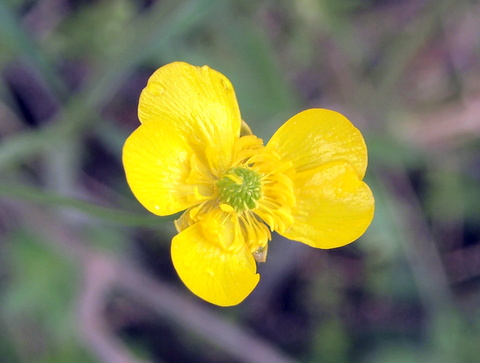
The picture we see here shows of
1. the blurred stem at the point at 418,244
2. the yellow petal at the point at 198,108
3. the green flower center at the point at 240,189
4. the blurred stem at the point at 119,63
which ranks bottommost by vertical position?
the green flower center at the point at 240,189

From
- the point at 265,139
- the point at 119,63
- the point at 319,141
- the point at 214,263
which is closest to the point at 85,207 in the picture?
the point at 214,263

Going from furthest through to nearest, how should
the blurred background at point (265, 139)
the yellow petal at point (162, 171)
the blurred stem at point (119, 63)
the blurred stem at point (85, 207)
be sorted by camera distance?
1. the blurred background at point (265, 139)
2. the blurred stem at point (119, 63)
3. the blurred stem at point (85, 207)
4. the yellow petal at point (162, 171)

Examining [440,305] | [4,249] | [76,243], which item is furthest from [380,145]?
[4,249]

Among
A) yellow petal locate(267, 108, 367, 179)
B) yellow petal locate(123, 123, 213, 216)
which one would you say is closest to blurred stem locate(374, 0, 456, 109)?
yellow petal locate(267, 108, 367, 179)

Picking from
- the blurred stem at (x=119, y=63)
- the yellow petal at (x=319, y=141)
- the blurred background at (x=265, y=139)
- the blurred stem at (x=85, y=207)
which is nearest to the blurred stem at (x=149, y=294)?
the blurred background at (x=265, y=139)

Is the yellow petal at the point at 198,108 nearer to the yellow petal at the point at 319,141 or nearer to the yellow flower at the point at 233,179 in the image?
the yellow flower at the point at 233,179

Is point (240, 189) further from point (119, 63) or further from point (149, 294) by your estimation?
point (149, 294)

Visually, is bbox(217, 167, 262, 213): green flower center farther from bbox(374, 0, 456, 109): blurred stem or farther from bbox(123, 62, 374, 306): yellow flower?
bbox(374, 0, 456, 109): blurred stem
